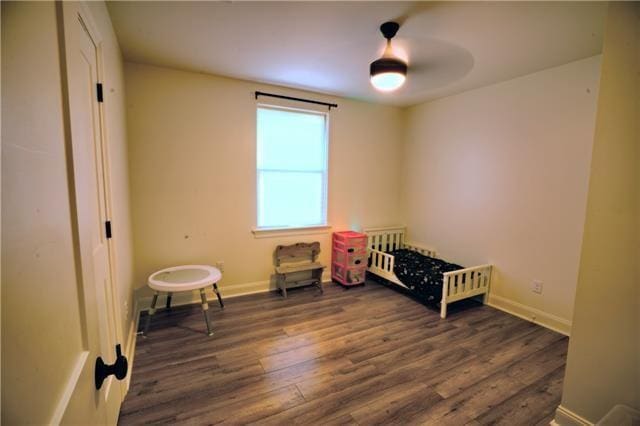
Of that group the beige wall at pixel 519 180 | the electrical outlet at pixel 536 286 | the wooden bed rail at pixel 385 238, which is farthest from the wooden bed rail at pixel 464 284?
the wooden bed rail at pixel 385 238

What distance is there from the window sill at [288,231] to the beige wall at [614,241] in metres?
2.76

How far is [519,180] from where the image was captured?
3059 mm

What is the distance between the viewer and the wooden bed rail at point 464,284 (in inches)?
120

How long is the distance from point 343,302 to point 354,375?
4.16ft

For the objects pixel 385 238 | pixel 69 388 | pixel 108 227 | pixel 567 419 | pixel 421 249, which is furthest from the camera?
pixel 385 238

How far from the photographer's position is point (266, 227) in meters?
3.64

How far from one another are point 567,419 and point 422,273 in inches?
70.2

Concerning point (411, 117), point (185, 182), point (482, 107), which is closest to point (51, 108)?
point (185, 182)

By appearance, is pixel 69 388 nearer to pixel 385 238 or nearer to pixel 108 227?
pixel 108 227

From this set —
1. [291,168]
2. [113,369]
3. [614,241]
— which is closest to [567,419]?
[614,241]

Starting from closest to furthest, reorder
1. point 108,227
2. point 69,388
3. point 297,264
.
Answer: point 69,388, point 108,227, point 297,264

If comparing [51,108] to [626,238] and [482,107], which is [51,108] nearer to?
[626,238]

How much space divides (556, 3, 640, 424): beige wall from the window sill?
276 cm

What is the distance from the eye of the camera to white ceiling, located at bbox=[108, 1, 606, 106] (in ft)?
6.19
